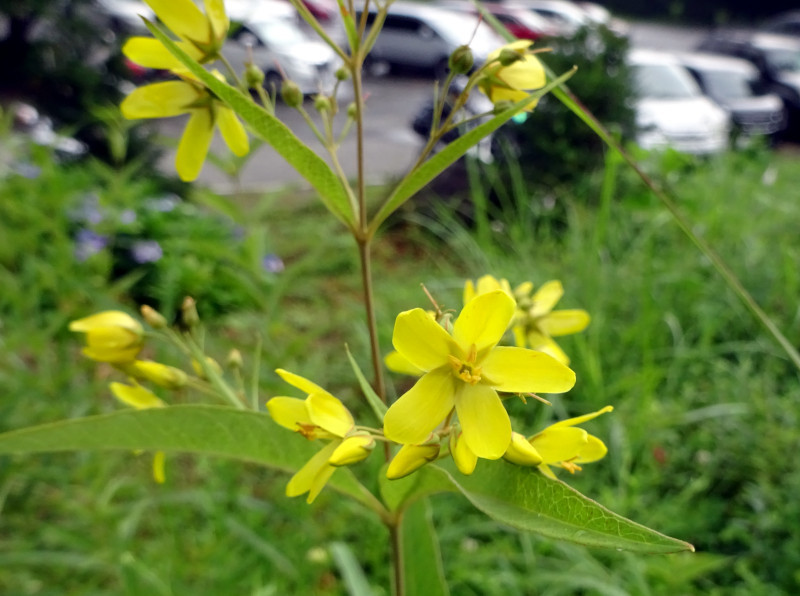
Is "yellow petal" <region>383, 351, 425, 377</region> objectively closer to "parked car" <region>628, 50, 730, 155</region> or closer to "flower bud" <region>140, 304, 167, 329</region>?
"flower bud" <region>140, 304, 167, 329</region>

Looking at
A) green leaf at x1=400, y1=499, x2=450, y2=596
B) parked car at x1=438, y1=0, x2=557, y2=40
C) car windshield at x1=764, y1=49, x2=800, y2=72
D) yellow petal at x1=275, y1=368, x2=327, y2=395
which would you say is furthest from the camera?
parked car at x1=438, y1=0, x2=557, y2=40

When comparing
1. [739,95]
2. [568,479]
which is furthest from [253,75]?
[739,95]

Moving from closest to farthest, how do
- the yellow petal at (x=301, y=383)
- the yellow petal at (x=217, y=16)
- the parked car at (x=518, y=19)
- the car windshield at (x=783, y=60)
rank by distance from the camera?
the yellow petal at (x=301, y=383), the yellow petal at (x=217, y=16), the car windshield at (x=783, y=60), the parked car at (x=518, y=19)

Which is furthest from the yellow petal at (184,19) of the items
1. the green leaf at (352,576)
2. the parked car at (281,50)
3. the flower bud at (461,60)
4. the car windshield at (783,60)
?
the car windshield at (783,60)

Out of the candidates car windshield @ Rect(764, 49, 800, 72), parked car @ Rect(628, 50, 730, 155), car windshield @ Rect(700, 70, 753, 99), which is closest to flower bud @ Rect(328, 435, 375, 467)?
parked car @ Rect(628, 50, 730, 155)

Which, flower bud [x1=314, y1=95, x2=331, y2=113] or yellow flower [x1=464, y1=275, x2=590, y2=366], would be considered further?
yellow flower [x1=464, y1=275, x2=590, y2=366]

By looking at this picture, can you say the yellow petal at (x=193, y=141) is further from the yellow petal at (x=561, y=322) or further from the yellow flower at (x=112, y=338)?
the yellow petal at (x=561, y=322)

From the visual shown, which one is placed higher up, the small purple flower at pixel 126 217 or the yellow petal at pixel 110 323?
the yellow petal at pixel 110 323
